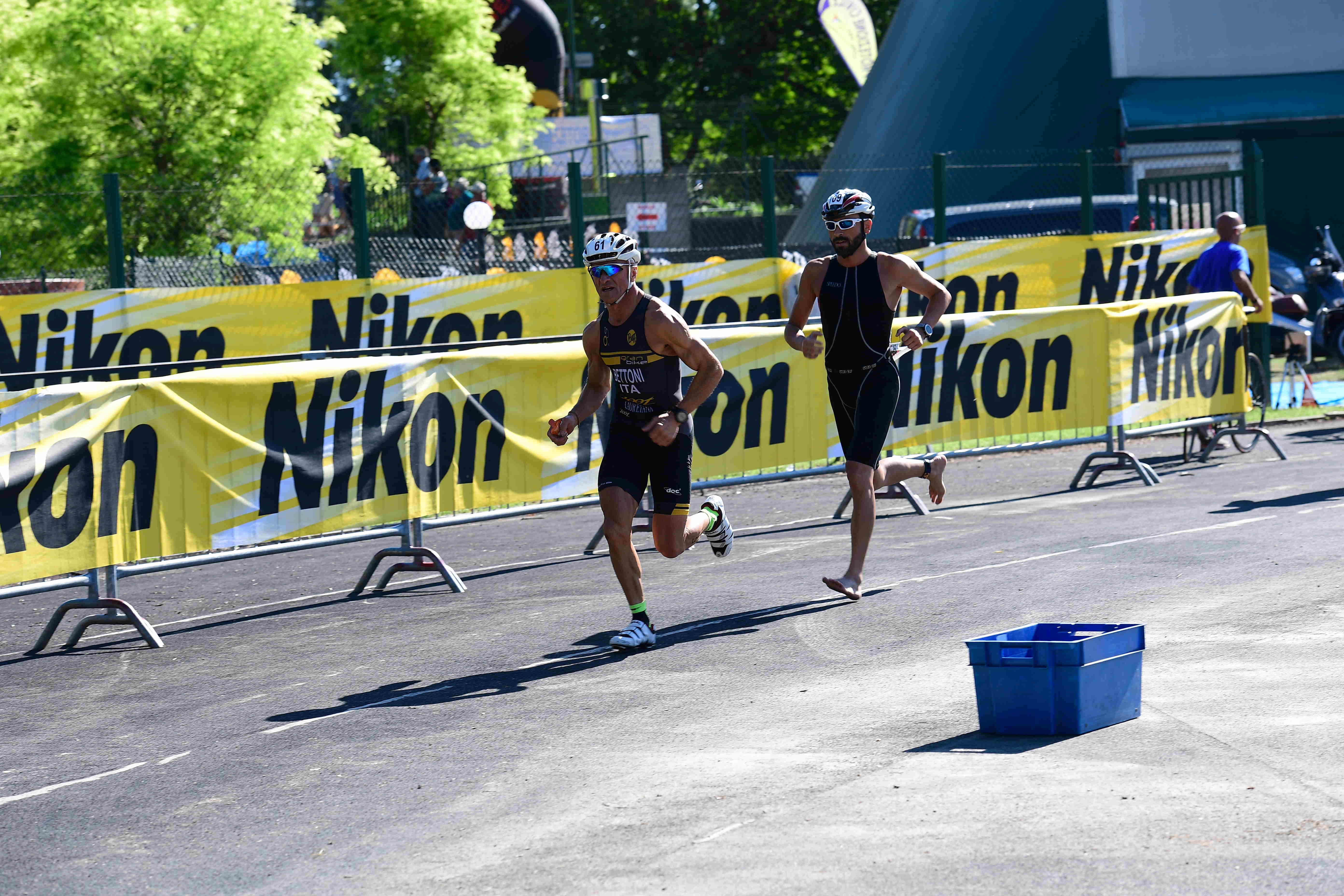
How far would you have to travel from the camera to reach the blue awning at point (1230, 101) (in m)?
28.7

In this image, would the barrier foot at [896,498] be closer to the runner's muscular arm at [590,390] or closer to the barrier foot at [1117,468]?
the barrier foot at [1117,468]

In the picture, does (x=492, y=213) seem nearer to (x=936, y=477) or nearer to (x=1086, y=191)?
(x=1086, y=191)

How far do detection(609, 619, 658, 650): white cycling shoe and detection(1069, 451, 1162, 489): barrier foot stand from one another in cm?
642

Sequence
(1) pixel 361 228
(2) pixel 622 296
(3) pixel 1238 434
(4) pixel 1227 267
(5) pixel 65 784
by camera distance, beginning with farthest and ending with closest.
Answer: (4) pixel 1227 267 → (3) pixel 1238 434 → (1) pixel 361 228 → (2) pixel 622 296 → (5) pixel 65 784

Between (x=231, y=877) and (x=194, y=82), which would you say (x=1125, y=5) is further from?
(x=231, y=877)

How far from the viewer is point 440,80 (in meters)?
34.2

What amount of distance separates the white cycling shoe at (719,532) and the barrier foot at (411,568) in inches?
75.9

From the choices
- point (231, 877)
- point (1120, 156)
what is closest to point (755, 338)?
point (231, 877)

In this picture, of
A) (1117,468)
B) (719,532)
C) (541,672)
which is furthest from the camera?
(1117,468)

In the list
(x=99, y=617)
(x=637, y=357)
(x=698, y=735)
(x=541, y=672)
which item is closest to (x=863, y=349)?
(x=637, y=357)

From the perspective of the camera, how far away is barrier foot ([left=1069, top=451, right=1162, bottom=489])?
13.8 metres

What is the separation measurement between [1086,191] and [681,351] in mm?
11324

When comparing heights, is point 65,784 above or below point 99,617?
below

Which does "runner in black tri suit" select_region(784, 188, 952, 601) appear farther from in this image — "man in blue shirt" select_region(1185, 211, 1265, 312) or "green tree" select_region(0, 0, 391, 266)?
"green tree" select_region(0, 0, 391, 266)
